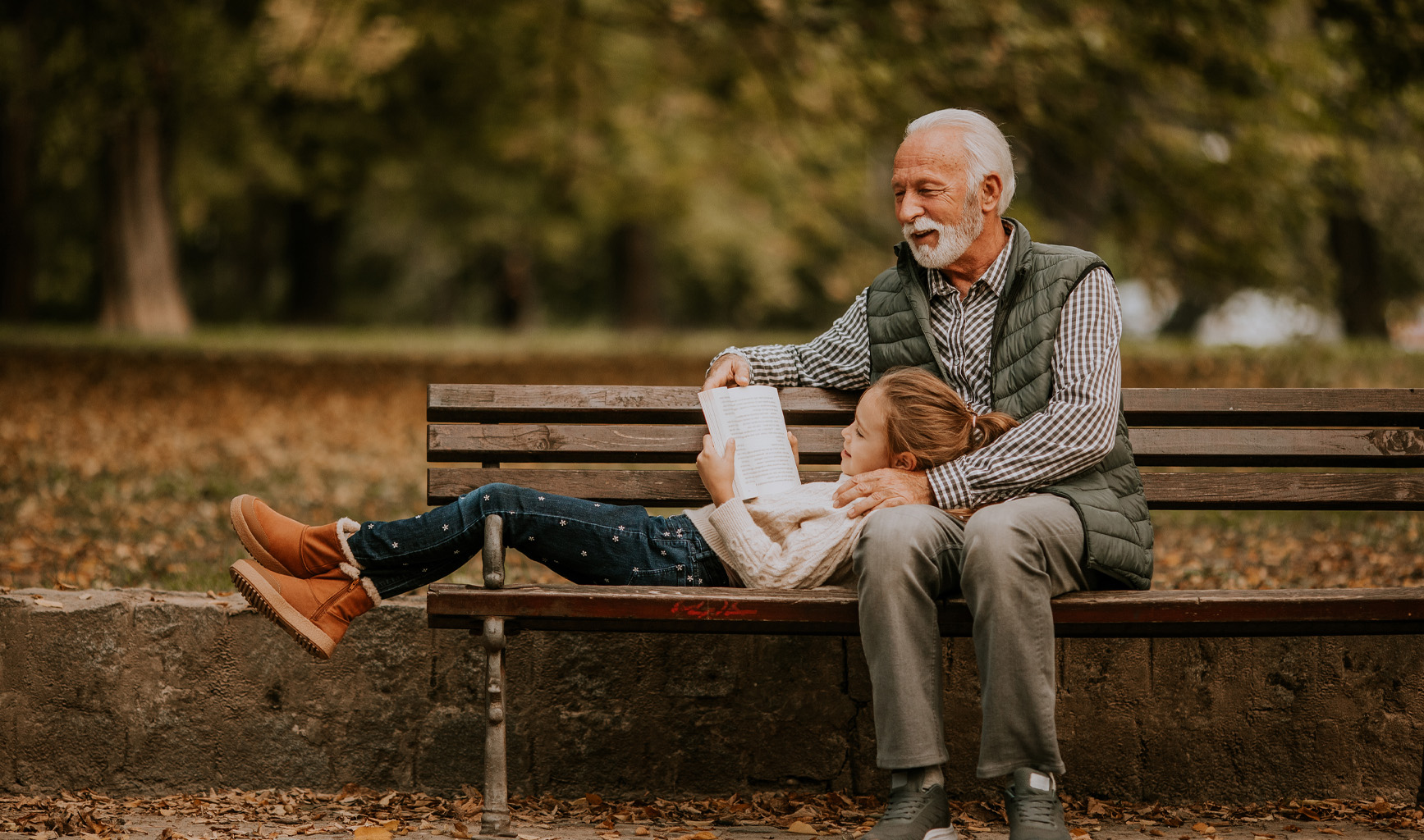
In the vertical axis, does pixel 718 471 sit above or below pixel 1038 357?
below

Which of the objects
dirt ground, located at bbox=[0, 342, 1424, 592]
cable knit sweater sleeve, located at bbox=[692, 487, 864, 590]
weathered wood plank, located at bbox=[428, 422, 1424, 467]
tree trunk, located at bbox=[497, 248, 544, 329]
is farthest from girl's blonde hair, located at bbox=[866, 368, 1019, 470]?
tree trunk, located at bbox=[497, 248, 544, 329]

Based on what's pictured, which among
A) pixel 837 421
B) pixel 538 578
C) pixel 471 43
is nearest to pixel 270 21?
pixel 471 43

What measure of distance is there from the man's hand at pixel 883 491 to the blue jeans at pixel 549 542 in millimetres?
384

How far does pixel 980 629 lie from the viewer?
2971 mm

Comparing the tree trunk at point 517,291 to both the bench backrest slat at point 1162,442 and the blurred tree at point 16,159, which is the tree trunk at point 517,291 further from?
the bench backrest slat at point 1162,442

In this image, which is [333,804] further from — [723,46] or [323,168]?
[323,168]

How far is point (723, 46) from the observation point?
41.9 ft

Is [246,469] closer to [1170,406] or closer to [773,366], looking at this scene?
[773,366]

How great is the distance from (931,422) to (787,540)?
1.49 ft

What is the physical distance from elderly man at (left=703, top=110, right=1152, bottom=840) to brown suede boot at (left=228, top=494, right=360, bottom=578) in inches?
42.0

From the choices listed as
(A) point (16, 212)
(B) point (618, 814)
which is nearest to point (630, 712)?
(B) point (618, 814)

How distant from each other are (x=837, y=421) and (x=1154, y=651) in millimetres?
1059

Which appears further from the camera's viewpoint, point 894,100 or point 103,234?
point 103,234

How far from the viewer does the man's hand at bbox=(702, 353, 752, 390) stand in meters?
3.65
